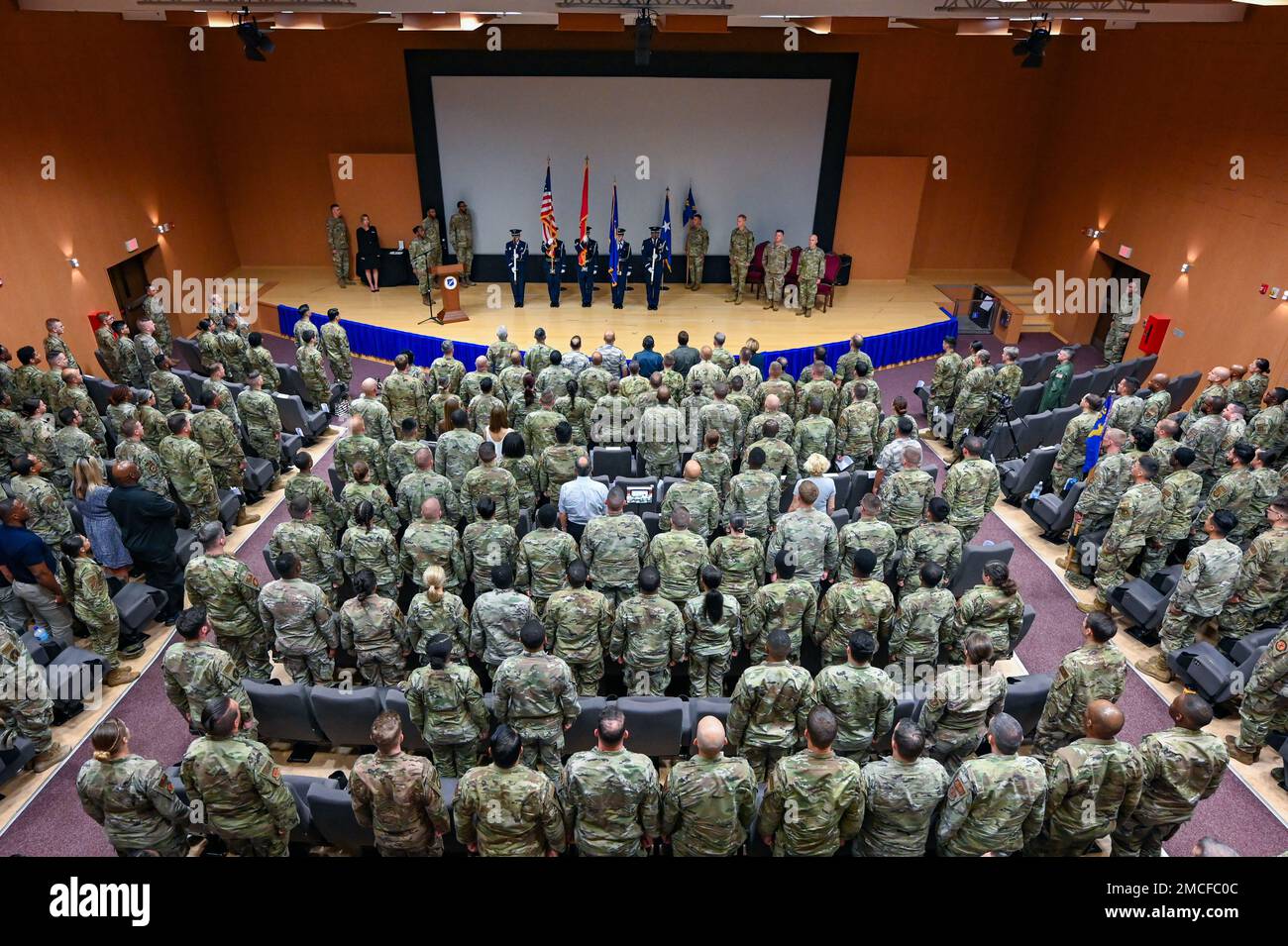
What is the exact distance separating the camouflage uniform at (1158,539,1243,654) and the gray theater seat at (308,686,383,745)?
5948 millimetres

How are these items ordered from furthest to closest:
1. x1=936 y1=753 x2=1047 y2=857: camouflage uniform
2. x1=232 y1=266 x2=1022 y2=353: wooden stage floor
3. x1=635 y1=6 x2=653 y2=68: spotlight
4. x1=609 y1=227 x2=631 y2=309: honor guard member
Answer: x1=609 y1=227 x2=631 y2=309: honor guard member → x1=232 y1=266 x2=1022 y2=353: wooden stage floor → x1=635 y1=6 x2=653 y2=68: spotlight → x1=936 y1=753 x2=1047 y2=857: camouflage uniform

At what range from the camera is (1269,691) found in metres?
5.47

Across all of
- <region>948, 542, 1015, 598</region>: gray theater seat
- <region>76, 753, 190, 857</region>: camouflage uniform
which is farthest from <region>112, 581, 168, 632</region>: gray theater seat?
<region>948, 542, 1015, 598</region>: gray theater seat

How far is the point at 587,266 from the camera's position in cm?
1395

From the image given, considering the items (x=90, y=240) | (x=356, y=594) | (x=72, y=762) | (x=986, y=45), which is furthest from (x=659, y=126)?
(x=72, y=762)

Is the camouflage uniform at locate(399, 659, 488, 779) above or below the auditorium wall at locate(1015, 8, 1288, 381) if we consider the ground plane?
below

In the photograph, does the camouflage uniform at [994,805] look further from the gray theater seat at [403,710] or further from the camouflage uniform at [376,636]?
the camouflage uniform at [376,636]

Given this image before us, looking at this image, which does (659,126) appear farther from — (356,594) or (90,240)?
(356,594)

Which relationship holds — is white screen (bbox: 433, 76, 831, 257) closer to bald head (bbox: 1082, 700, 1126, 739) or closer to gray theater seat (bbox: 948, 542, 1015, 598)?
gray theater seat (bbox: 948, 542, 1015, 598)

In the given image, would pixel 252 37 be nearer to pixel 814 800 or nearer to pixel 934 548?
pixel 934 548

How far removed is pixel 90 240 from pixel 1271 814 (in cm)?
1516

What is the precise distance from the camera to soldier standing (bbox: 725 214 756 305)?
14141 millimetres

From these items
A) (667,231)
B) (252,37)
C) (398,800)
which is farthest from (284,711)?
(667,231)

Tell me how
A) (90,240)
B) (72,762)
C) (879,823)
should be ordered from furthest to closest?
1. (90,240)
2. (72,762)
3. (879,823)
